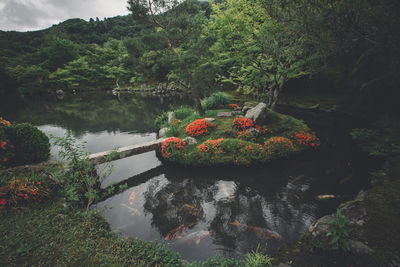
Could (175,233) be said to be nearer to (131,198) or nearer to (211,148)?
(131,198)

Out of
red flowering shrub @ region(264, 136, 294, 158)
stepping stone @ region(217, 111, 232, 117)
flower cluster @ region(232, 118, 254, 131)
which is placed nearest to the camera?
red flowering shrub @ region(264, 136, 294, 158)

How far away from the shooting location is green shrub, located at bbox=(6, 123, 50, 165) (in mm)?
5422

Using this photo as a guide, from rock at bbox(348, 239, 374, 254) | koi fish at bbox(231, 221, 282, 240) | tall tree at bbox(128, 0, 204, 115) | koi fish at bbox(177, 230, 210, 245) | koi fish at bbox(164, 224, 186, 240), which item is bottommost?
koi fish at bbox(231, 221, 282, 240)

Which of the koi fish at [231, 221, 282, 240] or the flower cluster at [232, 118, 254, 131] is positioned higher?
the flower cluster at [232, 118, 254, 131]

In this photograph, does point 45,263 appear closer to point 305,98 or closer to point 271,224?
point 271,224

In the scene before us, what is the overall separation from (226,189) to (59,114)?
22.2 meters

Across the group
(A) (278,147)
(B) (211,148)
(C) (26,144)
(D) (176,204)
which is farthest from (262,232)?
(C) (26,144)

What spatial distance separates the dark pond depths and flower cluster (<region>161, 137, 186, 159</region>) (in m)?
0.67

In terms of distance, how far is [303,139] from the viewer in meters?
8.77

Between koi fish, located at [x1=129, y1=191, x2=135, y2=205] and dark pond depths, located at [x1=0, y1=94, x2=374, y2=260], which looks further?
koi fish, located at [x1=129, y1=191, x2=135, y2=205]

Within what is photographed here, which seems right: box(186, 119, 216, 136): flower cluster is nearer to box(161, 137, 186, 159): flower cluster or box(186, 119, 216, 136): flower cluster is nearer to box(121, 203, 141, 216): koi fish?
box(161, 137, 186, 159): flower cluster

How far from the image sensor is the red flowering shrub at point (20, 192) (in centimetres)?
409

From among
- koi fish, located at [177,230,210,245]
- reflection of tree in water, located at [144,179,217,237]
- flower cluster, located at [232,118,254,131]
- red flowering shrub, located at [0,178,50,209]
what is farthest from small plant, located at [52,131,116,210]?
flower cluster, located at [232,118,254,131]

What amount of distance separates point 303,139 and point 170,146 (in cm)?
664
